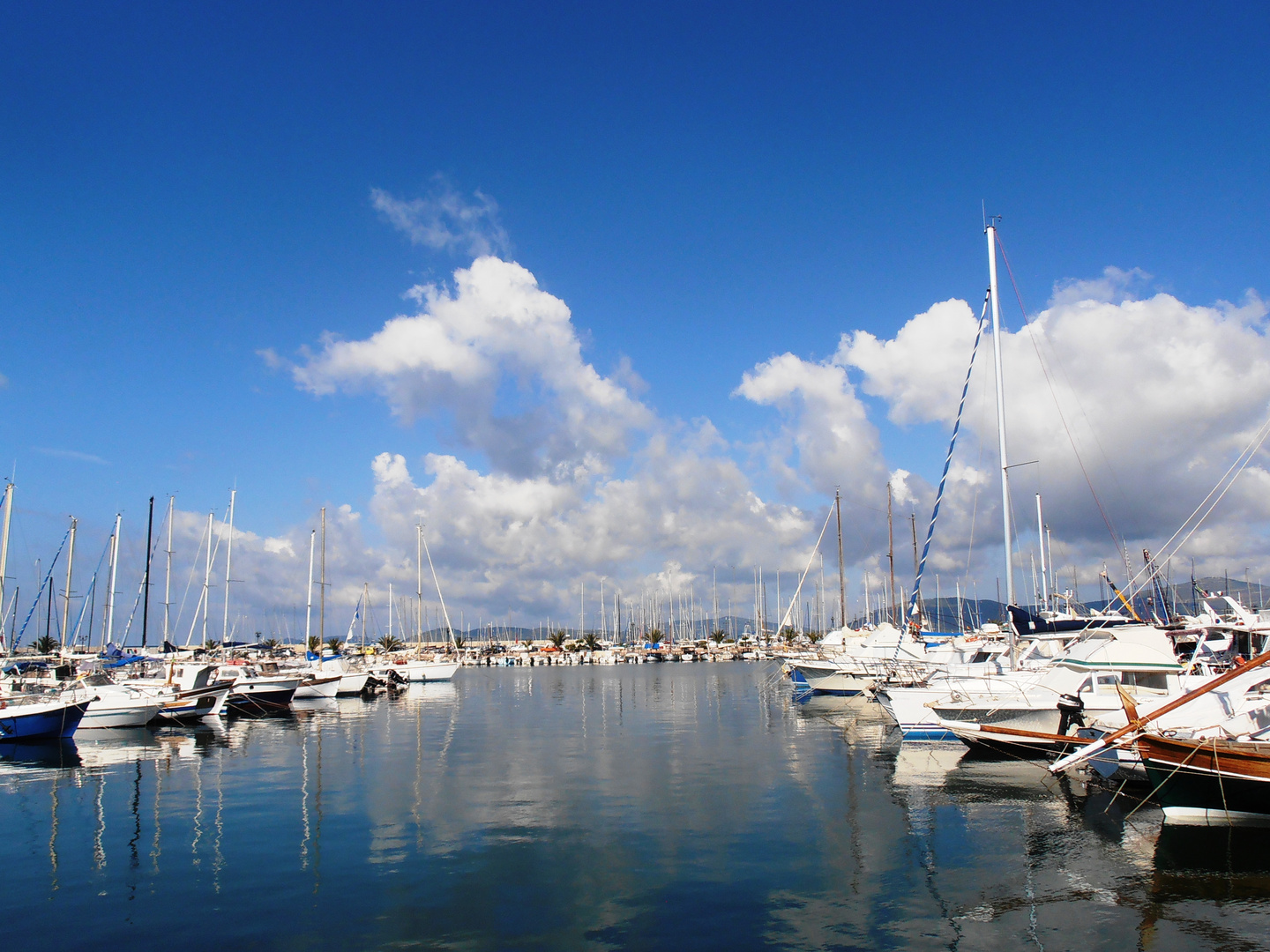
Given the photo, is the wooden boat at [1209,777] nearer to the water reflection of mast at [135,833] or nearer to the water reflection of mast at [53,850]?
the water reflection of mast at [135,833]

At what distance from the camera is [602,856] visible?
18.3 meters

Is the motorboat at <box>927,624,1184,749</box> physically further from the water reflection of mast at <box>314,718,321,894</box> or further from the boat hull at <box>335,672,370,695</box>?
the boat hull at <box>335,672,370,695</box>

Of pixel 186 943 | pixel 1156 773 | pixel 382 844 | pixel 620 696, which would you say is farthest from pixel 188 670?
pixel 1156 773

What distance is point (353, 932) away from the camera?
13734 millimetres

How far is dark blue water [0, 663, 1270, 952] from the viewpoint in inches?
545

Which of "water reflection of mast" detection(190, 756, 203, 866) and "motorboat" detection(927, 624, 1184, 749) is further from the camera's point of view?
"motorboat" detection(927, 624, 1184, 749)

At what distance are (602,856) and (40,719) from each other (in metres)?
33.6

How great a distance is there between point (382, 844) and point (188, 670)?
38.6 meters

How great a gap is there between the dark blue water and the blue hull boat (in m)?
4.34

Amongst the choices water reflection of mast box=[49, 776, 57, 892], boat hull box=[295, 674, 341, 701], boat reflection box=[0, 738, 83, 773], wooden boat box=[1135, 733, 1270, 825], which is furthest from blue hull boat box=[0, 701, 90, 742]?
wooden boat box=[1135, 733, 1270, 825]

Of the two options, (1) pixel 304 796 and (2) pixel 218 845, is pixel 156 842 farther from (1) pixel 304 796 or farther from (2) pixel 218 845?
(1) pixel 304 796

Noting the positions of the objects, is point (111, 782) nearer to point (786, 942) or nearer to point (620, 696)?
point (786, 942)

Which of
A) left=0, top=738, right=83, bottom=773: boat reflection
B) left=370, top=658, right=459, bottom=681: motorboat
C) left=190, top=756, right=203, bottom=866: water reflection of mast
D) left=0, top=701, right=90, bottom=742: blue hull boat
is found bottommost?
left=370, top=658, right=459, bottom=681: motorboat

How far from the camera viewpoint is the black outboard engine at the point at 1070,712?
2778 cm
